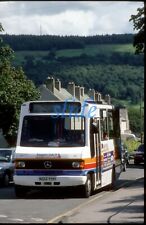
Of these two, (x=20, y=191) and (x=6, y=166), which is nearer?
(x=20, y=191)

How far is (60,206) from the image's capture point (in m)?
16.6

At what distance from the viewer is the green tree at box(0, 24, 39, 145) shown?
35.8 meters

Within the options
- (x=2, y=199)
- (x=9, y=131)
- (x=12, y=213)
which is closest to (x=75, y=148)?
(x=2, y=199)

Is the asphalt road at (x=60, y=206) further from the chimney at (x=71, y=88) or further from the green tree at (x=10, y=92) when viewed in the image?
the chimney at (x=71, y=88)

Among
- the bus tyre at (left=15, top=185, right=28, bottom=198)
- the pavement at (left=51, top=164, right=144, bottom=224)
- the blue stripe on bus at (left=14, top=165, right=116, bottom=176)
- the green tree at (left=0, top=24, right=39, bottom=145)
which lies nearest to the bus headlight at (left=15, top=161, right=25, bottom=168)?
the blue stripe on bus at (left=14, top=165, right=116, bottom=176)

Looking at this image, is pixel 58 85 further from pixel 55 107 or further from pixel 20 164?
pixel 20 164

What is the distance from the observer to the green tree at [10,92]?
117ft

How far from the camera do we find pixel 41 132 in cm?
1880

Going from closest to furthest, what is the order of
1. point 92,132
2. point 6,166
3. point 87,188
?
point 87,188, point 92,132, point 6,166

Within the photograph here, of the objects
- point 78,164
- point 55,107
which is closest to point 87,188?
point 78,164

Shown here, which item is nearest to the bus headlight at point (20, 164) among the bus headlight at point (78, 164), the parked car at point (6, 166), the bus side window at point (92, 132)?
the bus headlight at point (78, 164)

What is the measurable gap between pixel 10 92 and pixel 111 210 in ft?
75.7

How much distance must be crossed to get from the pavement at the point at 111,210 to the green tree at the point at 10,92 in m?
16.9

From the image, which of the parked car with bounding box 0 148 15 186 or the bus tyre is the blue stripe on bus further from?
the parked car with bounding box 0 148 15 186
